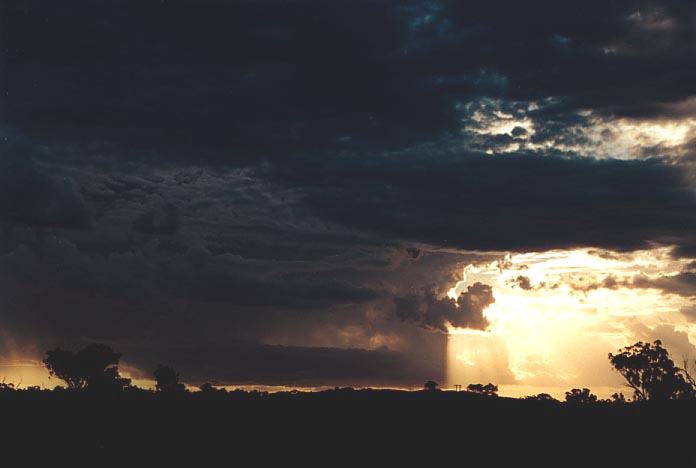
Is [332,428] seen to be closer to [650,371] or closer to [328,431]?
[328,431]

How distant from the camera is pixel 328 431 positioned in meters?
40.9

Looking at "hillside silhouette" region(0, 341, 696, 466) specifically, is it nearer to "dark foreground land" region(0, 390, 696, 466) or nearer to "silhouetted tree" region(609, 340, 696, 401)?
"dark foreground land" region(0, 390, 696, 466)

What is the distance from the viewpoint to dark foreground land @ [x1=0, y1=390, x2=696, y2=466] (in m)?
35.7

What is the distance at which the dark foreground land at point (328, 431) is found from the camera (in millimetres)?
35656

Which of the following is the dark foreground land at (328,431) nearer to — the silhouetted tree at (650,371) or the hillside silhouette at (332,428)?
the hillside silhouette at (332,428)

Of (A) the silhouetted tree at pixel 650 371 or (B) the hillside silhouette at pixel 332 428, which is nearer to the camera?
(B) the hillside silhouette at pixel 332 428

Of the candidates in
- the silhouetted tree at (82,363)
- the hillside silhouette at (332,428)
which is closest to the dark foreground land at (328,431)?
the hillside silhouette at (332,428)

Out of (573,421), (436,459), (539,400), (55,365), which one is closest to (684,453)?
(573,421)

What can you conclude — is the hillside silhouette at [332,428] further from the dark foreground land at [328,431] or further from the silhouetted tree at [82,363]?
the silhouetted tree at [82,363]

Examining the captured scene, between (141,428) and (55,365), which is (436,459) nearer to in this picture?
(141,428)

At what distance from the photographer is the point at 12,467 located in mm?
32031

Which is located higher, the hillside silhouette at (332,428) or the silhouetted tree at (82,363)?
the silhouetted tree at (82,363)

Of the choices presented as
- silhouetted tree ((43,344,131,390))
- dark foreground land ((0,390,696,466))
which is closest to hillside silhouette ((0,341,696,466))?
dark foreground land ((0,390,696,466))

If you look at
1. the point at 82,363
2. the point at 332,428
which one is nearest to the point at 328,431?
the point at 332,428
